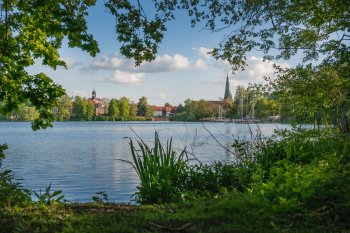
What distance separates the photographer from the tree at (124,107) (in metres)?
189

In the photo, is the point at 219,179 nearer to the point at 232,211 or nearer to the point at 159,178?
the point at 159,178

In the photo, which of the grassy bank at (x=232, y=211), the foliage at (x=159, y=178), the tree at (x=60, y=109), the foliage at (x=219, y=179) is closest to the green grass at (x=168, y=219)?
the grassy bank at (x=232, y=211)

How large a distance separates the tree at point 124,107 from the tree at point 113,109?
186 centimetres

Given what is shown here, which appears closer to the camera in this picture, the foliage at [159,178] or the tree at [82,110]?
the foliage at [159,178]

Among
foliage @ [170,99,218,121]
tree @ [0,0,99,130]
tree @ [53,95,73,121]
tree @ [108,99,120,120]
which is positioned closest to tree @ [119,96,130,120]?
tree @ [108,99,120,120]

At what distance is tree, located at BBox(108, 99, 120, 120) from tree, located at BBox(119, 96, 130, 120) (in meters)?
1.86

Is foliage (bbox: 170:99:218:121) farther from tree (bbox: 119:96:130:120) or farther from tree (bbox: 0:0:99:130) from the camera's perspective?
tree (bbox: 119:96:130:120)

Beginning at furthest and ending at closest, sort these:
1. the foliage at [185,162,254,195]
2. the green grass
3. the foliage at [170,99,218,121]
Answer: the foliage at [170,99,218,121], the foliage at [185,162,254,195], the green grass

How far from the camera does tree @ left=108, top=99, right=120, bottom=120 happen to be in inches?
7357

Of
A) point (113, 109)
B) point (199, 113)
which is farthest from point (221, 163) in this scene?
point (113, 109)

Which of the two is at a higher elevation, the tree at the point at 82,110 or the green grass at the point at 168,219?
the tree at the point at 82,110

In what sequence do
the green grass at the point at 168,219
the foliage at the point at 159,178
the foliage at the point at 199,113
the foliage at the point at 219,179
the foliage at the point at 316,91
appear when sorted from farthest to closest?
the foliage at the point at 199,113
the foliage at the point at 316,91
the foliage at the point at 219,179
the foliage at the point at 159,178
the green grass at the point at 168,219

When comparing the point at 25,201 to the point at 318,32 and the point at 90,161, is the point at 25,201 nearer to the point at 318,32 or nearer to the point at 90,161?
the point at 318,32

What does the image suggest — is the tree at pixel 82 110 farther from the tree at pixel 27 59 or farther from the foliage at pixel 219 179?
the foliage at pixel 219 179
